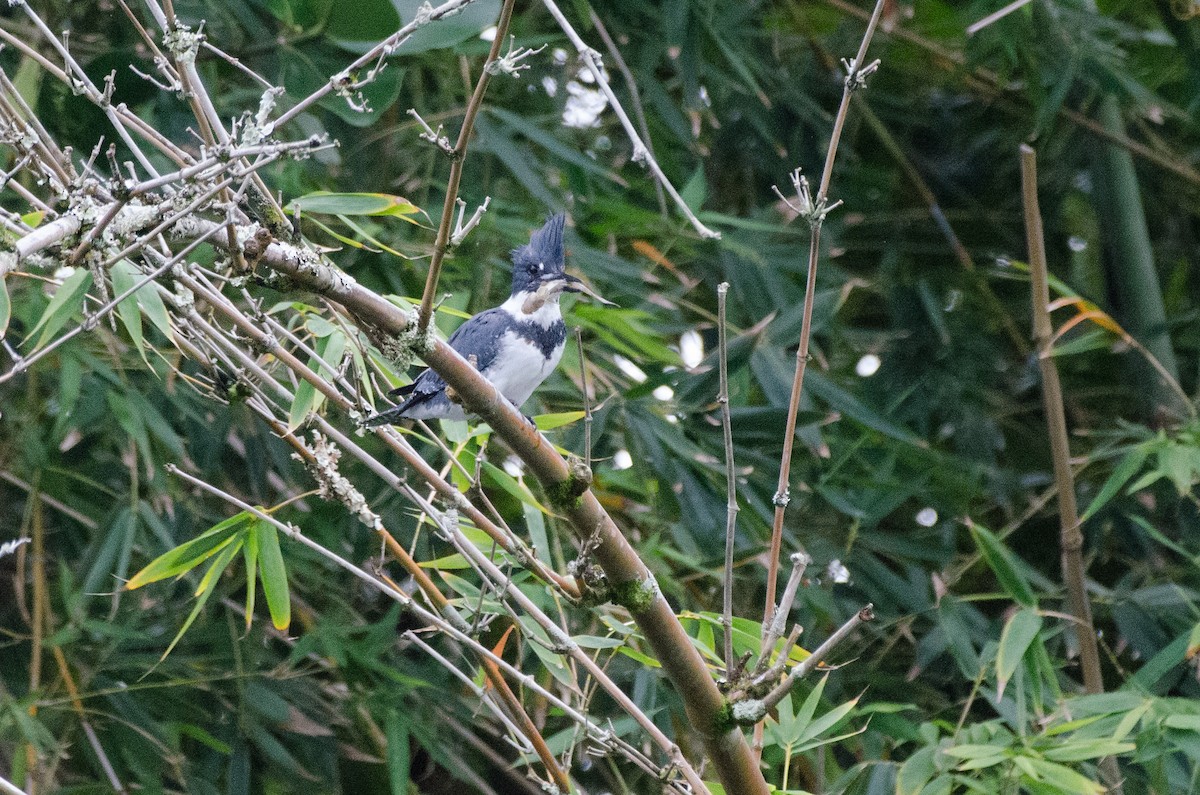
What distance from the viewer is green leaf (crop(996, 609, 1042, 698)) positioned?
74.9 inches

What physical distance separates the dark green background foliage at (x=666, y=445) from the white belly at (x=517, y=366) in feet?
0.59

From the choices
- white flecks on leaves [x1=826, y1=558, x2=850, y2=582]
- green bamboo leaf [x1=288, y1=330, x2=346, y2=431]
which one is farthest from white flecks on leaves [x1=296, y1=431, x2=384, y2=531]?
white flecks on leaves [x1=826, y1=558, x2=850, y2=582]

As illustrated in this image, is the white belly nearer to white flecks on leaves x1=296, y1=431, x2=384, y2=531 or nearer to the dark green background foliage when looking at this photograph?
the dark green background foliage

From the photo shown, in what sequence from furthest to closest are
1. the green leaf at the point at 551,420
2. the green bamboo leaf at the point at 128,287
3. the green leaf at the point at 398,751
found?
the green leaf at the point at 398,751 < the green leaf at the point at 551,420 < the green bamboo leaf at the point at 128,287

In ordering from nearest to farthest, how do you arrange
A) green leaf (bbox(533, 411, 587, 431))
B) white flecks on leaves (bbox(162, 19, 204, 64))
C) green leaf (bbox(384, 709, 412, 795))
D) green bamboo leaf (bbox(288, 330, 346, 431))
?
white flecks on leaves (bbox(162, 19, 204, 64))
green bamboo leaf (bbox(288, 330, 346, 431))
green leaf (bbox(533, 411, 587, 431))
green leaf (bbox(384, 709, 412, 795))

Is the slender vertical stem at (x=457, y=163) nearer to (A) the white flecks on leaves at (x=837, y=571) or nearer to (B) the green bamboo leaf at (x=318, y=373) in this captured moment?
(B) the green bamboo leaf at (x=318, y=373)

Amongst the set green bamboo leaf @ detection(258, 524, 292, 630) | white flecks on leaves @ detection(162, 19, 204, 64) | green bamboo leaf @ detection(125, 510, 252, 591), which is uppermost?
white flecks on leaves @ detection(162, 19, 204, 64)

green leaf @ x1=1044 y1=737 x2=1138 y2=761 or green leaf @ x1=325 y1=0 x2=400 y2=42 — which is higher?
green leaf @ x1=325 y1=0 x2=400 y2=42

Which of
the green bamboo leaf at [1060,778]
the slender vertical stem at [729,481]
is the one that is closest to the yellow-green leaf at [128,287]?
the slender vertical stem at [729,481]

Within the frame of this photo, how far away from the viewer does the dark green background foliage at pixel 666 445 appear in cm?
225

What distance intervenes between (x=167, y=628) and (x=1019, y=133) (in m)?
2.44

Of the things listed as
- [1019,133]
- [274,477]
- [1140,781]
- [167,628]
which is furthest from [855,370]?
[167,628]

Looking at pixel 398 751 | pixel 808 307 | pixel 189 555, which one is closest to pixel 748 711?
pixel 808 307

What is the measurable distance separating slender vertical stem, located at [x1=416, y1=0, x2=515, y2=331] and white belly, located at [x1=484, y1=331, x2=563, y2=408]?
2.74 feet
